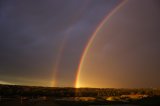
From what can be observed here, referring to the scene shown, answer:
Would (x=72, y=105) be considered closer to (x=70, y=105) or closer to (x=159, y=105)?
(x=70, y=105)

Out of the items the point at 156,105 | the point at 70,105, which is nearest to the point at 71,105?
the point at 70,105

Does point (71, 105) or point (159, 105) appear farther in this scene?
point (71, 105)

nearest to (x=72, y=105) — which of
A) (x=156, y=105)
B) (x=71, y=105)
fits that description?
(x=71, y=105)

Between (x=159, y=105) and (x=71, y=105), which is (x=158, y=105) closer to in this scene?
(x=159, y=105)

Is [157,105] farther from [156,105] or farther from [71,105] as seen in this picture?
[71,105]

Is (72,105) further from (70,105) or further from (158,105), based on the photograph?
(158,105)

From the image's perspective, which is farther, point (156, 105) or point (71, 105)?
point (71, 105)
